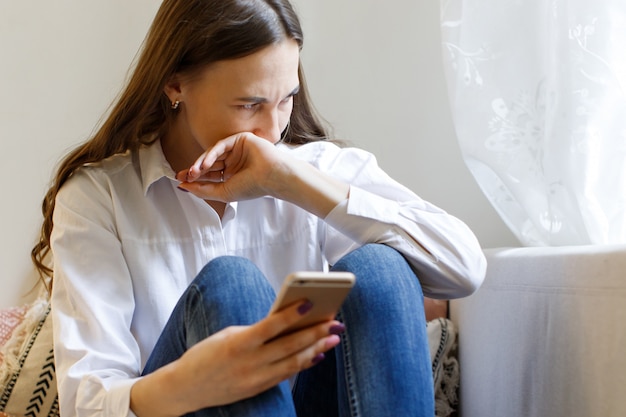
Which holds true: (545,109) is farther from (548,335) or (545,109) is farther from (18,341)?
(18,341)

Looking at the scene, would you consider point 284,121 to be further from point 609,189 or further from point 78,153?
point 609,189

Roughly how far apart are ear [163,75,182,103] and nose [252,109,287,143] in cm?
13

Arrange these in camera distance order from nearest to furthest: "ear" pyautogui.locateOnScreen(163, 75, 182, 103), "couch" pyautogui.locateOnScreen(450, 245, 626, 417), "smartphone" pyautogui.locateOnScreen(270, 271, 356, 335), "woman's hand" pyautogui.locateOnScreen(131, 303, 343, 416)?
"smartphone" pyautogui.locateOnScreen(270, 271, 356, 335)
"woman's hand" pyautogui.locateOnScreen(131, 303, 343, 416)
"couch" pyautogui.locateOnScreen(450, 245, 626, 417)
"ear" pyautogui.locateOnScreen(163, 75, 182, 103)

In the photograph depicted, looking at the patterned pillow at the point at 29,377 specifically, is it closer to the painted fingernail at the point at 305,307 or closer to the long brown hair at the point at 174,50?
the long brown hair at the point at 174,50

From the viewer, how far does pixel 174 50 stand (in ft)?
3.39

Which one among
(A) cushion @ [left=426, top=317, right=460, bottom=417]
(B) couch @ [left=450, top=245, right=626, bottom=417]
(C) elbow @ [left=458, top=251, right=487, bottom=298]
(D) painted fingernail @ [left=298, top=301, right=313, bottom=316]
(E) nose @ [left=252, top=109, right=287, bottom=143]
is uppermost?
(E) nose @ [left=252, top=109, right=287, bottom=143]

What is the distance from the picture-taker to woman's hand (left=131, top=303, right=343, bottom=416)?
726 millimetres

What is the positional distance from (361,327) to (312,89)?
104 cm

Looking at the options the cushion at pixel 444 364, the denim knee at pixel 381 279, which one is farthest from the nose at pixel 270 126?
the cushion at pixel 444 364

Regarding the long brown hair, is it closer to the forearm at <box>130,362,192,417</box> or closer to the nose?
the nose

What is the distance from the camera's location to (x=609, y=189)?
42.7 inches

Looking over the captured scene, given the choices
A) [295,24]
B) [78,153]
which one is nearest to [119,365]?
[78,153]

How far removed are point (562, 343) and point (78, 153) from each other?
0.71 metres

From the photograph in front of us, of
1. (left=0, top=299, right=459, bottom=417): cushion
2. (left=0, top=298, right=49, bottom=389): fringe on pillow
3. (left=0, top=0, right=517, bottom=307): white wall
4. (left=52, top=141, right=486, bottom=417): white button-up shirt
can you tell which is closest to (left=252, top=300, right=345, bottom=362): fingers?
(left=52, top=141, right=486, bottom=417): white button-up shirt
